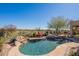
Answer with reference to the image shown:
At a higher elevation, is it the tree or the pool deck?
the tree

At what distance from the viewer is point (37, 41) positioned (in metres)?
3.44

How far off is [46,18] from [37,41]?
7.5 inches

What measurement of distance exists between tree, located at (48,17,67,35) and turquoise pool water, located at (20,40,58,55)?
104mm

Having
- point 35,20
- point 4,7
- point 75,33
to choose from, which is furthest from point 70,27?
point 4,7

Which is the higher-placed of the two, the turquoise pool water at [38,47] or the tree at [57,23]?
the tree at [57,23]

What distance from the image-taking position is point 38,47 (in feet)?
11.3

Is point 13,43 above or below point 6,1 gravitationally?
below

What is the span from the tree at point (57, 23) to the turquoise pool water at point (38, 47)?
10cm

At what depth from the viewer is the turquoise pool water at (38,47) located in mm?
3426

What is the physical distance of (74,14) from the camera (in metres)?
3.43

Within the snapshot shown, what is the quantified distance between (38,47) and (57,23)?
0.78ft

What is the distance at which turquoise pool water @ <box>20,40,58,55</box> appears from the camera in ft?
11.2

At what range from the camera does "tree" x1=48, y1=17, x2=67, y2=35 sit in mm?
3438

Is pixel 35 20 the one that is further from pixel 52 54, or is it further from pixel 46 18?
pixel 52 54
